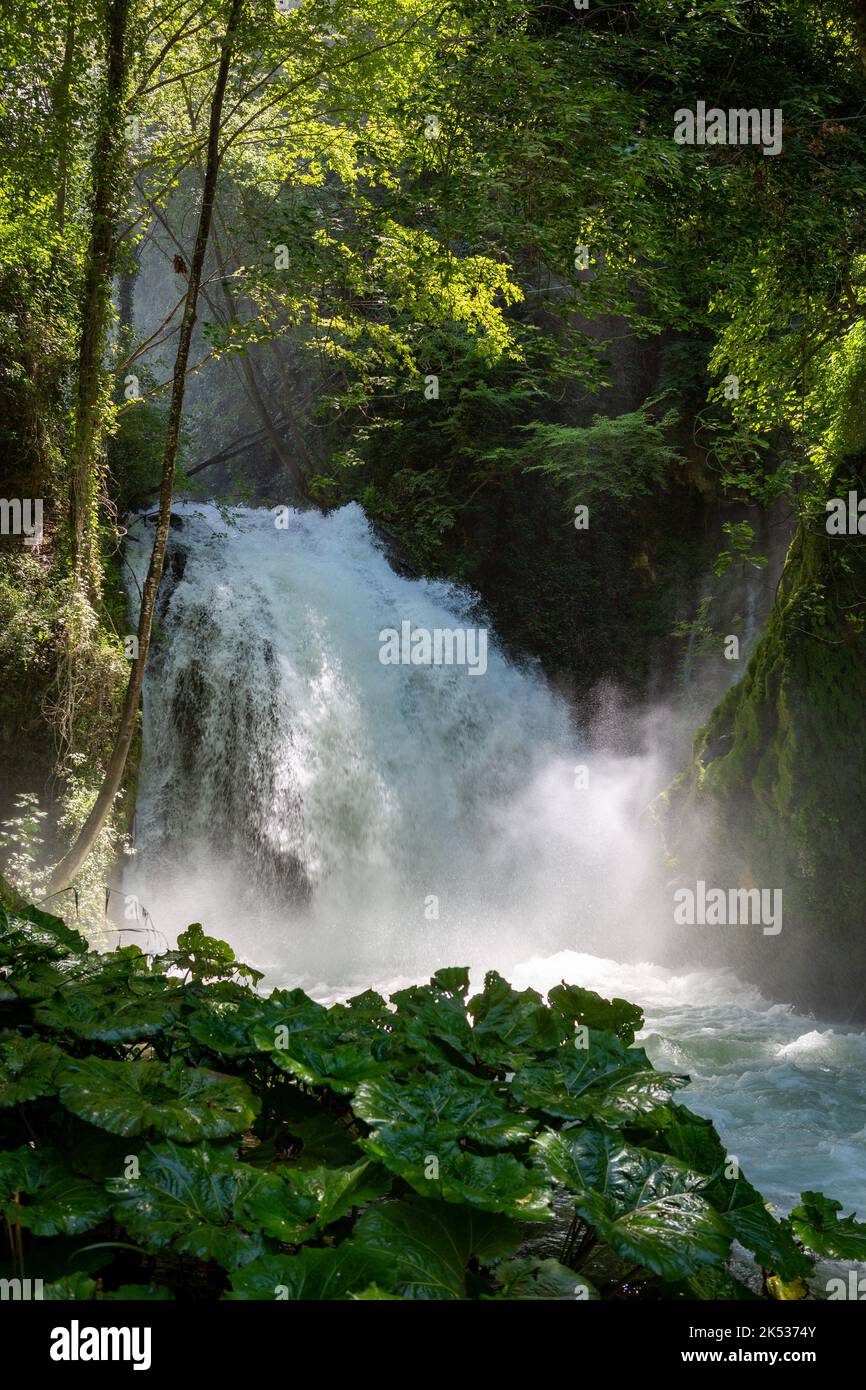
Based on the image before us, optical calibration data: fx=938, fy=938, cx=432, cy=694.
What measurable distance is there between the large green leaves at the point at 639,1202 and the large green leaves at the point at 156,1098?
2.01 feet

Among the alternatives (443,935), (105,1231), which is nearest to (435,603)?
(443,935)

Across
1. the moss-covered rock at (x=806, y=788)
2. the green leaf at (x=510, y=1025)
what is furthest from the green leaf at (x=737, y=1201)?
the moss-covered rock at (x=806, y=788)

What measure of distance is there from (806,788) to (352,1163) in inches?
296

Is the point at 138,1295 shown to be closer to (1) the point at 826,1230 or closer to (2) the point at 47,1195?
(2) the point at 47,1195

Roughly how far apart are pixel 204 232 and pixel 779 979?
818 centimetres

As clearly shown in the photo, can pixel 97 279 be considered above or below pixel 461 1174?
above

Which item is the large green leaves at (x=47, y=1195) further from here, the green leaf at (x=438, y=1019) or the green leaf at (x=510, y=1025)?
the green leaf at (x=510, y=1025)

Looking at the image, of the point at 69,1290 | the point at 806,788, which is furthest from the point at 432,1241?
the point at 806,788

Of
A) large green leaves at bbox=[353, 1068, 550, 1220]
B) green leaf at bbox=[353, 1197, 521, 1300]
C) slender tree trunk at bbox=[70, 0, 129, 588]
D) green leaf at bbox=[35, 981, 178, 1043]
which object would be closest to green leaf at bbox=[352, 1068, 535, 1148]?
large green leaves at bbox=[353, 1068, 550, 1220]

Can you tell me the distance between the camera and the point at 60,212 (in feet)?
33.1

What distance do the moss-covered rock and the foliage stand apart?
6.79 m

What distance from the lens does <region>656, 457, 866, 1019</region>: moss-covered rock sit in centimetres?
829

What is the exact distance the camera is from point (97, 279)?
9344mm

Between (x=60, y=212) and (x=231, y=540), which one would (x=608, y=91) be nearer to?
(x=60, y=212)
